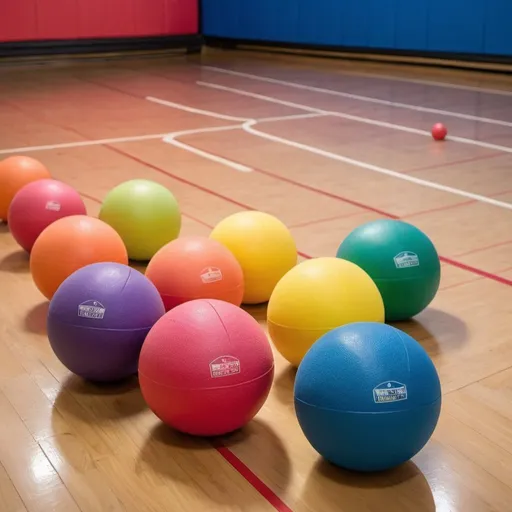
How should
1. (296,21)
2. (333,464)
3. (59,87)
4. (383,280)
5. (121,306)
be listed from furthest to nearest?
(296,21), (59,87), (383,280), (121,306), (333,464)

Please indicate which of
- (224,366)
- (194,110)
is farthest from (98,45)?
(224,366)

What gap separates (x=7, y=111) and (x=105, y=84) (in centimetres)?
249

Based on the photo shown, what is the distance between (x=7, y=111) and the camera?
9695 mm

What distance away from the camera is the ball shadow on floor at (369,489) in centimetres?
257

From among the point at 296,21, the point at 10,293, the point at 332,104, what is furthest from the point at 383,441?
the point at 296,21

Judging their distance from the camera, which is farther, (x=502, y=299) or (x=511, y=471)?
(x=502, y=299)

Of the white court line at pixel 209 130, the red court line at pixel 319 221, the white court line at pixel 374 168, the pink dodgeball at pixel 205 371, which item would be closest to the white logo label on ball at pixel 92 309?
the pink dodgeball at pixel 205 371

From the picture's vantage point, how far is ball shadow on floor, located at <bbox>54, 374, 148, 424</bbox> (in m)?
3.13

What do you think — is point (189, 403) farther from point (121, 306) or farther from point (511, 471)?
point (511, 471)

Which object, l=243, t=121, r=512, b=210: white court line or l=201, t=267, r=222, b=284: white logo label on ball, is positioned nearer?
l=201, t=267, r=222, b=284: white logo label on ball

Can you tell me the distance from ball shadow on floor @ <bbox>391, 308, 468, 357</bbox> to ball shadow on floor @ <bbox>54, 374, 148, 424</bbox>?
1296mm

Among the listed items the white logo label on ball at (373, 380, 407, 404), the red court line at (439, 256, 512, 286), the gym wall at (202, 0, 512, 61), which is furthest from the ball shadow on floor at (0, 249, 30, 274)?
the gym wall at (202, 0, 512, 61)

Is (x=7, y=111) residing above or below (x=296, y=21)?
below

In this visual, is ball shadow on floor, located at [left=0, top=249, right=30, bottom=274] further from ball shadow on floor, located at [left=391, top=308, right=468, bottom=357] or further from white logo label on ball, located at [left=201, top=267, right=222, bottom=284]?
ball shadow on floor, located at [left=391, top=308, right=468, bottom=357]
